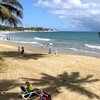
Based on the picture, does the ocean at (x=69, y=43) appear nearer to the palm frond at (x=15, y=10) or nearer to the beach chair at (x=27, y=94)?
the beach chair at (x=27, y=94)

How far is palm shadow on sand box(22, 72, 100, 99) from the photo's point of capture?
14.9 metres

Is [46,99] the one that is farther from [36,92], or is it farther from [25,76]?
[25,76]

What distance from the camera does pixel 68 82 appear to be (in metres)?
17.3

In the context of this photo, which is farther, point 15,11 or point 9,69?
point 15,11

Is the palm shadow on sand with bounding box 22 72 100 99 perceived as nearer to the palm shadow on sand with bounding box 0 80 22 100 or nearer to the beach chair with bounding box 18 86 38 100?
the beach chair with bounding box 18 86 38 100

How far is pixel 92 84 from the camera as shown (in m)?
16.7

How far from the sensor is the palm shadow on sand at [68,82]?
14.9m

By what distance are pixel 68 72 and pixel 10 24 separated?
7.10 metres

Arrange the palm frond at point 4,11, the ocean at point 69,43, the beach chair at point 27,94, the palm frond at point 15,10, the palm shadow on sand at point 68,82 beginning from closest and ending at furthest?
the beach chair at point 27,94 → the palm shadow on sand at point 68,82 → the palm frond at point 4,11 → the palm frond at point 15,10 → the ocean at point 69,43

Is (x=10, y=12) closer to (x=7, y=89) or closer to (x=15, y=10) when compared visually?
(x=15, y=10)

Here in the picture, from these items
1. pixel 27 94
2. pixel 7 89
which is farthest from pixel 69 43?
pixel 27 94

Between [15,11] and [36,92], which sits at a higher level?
[15,11]

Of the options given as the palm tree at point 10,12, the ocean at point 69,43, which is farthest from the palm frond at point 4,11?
the ocean at point 69,43

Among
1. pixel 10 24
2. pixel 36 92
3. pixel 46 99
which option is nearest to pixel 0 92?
pixel 36 92
